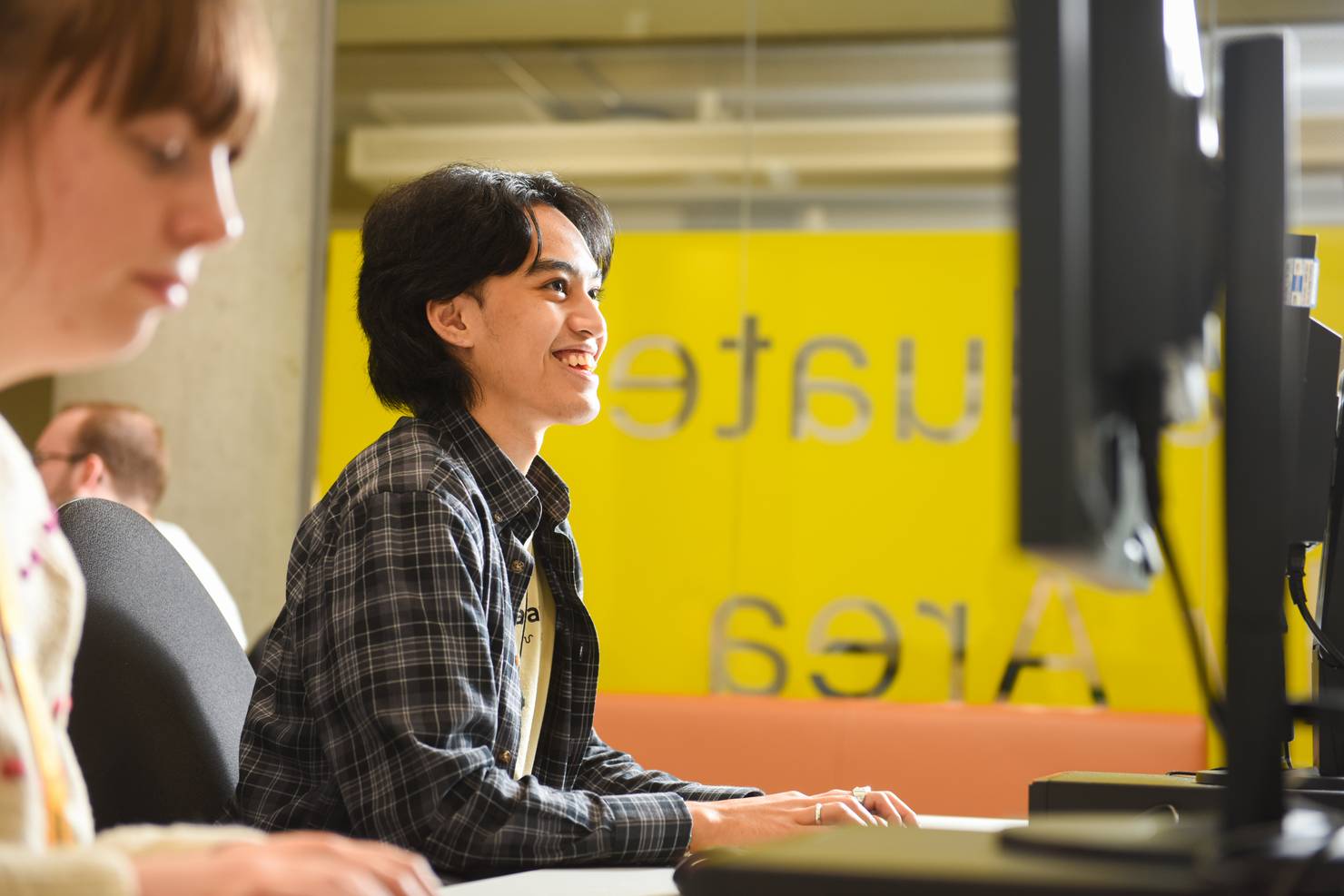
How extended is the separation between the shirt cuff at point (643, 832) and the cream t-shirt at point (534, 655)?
368 mm

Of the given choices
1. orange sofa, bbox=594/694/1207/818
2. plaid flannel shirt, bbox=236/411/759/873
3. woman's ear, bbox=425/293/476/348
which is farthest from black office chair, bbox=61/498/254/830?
orange sofa, bbox=594/694/1207/818

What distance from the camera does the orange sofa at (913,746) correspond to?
2859 mm

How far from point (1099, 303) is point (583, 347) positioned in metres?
1.16

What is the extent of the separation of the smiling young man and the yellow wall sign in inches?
82.6

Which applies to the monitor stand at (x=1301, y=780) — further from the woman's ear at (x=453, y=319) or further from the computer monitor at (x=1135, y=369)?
the woman's ear at (x=453, y=319)

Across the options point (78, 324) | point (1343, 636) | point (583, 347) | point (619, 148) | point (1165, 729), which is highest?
point (619, 148)

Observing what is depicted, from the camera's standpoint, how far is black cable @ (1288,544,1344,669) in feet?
4.59

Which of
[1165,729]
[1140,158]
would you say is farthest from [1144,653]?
[1140,158]

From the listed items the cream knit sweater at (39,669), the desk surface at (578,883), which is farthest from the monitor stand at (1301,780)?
the cream knit sweater at (39,669)

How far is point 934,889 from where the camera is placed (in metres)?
0.71

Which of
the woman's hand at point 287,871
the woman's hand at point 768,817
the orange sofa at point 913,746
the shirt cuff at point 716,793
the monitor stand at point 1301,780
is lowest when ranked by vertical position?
the orange sofa at point 913,746

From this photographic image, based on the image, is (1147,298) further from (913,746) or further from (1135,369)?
(913,746)

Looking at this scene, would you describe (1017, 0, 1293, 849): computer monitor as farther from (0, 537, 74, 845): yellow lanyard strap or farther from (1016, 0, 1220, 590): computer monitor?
(0, 537, 74, 845): yellow lanyard strap

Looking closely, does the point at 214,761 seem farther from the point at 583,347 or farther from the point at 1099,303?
the point at 1099,303
